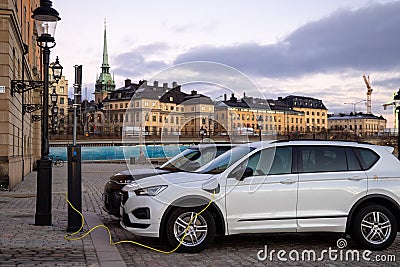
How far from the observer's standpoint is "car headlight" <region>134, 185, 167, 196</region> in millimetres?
8438

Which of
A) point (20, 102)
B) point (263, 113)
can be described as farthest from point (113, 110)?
point (263, 113)

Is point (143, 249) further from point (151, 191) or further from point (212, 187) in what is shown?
point (212, 187)

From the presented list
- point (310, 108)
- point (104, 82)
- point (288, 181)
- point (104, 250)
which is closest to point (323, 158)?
point (288, 181)

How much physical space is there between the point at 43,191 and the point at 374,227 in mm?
6078

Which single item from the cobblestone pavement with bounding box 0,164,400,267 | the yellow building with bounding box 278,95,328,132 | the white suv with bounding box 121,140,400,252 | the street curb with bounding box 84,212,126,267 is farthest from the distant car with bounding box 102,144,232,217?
the yellow building with bounding box 278,95,328,132

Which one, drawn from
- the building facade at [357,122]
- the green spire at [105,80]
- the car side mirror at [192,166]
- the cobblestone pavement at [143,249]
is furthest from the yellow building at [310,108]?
the cobblestone pavement at [143,249]

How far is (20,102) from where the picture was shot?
2522 centimetres

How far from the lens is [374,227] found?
347 inches

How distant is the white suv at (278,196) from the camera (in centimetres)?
835

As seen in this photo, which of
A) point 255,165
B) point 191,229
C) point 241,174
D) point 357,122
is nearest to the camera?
point 191,229

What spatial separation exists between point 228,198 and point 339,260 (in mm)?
1817

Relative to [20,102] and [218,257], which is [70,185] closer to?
[218,257]

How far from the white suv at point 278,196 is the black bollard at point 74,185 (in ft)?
5.22

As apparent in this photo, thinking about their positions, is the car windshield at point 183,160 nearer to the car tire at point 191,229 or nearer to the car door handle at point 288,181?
the car tire at point 191,229
